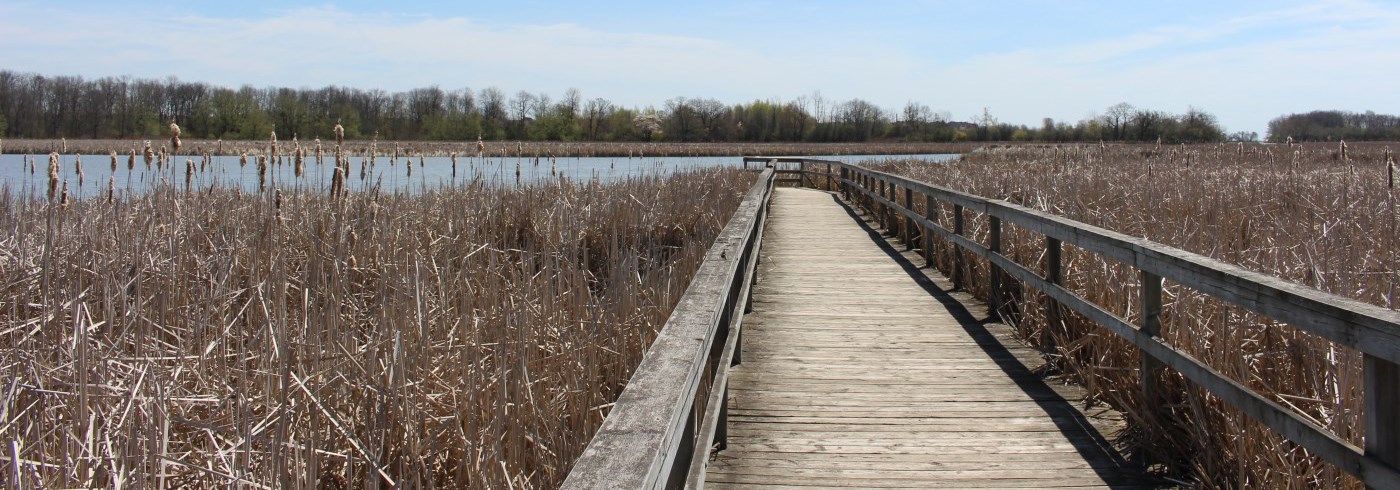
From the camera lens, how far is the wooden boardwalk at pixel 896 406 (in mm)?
3100

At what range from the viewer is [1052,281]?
4578 millimetres

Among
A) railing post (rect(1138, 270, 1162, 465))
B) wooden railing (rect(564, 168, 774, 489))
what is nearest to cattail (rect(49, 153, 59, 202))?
wooden railing (rect(564, 168, 774, 489))

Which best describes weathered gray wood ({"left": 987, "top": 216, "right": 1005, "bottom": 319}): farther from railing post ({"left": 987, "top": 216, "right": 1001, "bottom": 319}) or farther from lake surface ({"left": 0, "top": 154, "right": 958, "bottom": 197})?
lake surface ({"left": 0, "top": 154, "right": 958, "bottom": 197})

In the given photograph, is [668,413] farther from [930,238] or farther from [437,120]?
[437,120]

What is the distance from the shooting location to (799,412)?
3768 millimetres

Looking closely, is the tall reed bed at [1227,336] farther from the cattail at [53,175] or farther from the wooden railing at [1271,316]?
the cattail at [53,175]

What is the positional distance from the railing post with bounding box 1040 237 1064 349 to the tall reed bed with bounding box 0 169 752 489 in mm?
2086

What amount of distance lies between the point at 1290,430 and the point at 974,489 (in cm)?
94

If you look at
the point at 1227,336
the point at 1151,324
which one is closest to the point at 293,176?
the point at 1151,324

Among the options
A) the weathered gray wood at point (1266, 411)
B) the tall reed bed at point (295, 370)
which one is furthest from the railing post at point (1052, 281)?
the tall reed bed at point (295, 370)

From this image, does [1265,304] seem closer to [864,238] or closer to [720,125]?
[864,238]

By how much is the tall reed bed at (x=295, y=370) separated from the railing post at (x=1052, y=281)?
209cm

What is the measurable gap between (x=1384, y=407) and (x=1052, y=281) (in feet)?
8.50

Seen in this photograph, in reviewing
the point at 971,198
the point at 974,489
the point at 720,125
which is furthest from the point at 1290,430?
the point at 720,125
